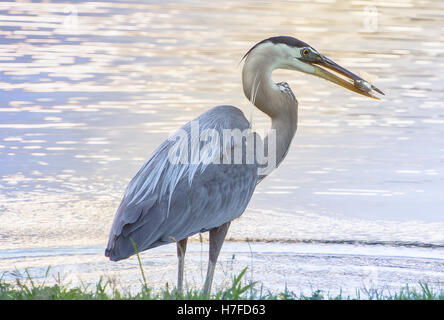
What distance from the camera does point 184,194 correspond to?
563 centimetres

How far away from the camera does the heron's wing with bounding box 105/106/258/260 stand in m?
5.34

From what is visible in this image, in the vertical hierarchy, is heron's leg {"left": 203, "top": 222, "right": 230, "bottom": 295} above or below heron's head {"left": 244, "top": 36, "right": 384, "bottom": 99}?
below

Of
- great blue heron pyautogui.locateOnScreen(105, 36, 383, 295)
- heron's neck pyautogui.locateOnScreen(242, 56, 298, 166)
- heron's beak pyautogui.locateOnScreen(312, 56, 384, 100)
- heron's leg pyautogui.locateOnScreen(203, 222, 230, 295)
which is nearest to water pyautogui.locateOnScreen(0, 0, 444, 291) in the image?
heron's leg pyautogui.locateOnScreen(203, 222, 230, 295)

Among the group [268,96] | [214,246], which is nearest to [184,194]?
[214,246]

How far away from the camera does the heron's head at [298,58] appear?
648 centimetres

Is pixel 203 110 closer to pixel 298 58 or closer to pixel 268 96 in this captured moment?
pixel 298 58

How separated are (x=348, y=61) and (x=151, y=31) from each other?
11.8ft

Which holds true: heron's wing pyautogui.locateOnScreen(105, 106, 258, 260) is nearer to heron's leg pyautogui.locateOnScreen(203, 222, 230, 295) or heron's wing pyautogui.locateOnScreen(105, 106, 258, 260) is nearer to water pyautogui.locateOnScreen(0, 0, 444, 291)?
heron's leg pyautogui.locateOnScreen(203, 222, 230, 295)

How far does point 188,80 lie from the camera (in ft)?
39.1

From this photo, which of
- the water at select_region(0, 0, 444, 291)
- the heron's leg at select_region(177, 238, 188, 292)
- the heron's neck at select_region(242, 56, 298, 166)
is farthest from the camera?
the water at select_region(0, 0, 444, 291)

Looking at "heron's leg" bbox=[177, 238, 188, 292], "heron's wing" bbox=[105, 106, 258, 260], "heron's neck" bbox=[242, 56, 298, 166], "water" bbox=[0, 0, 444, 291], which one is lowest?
"water" bbox=[0, 0, 444, 291]

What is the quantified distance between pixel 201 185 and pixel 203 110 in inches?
181

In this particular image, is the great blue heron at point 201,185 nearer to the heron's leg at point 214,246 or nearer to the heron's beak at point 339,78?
the heron's leg at point 214,246
